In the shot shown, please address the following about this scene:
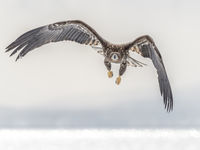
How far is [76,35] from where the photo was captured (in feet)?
73.1

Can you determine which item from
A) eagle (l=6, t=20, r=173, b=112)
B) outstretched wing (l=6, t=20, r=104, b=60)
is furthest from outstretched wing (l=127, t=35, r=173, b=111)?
outstretched wing (l=6, t=20, r=104, b=60)

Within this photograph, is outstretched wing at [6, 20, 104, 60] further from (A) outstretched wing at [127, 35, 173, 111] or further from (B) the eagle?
(A) outstretched wing at [127, 35, 173, 111]

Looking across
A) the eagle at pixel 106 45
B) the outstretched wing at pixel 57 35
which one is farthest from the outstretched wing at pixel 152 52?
the outstretched wing at pixel 57 35

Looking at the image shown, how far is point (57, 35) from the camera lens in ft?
73.2

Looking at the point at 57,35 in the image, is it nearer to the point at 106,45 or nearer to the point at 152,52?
the point at 106,45

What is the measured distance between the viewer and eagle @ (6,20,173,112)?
21.6 m

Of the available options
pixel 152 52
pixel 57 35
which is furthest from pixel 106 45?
pixel 57 35

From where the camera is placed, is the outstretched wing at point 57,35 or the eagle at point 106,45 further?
the outstretched wing at point 57,35

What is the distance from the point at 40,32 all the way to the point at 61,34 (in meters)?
0.50

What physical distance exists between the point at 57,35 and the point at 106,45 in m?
1.29

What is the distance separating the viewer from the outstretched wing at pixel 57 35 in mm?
22031

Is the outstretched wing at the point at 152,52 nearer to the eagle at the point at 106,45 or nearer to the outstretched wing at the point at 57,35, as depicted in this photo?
the eagle at the point at 106,45
